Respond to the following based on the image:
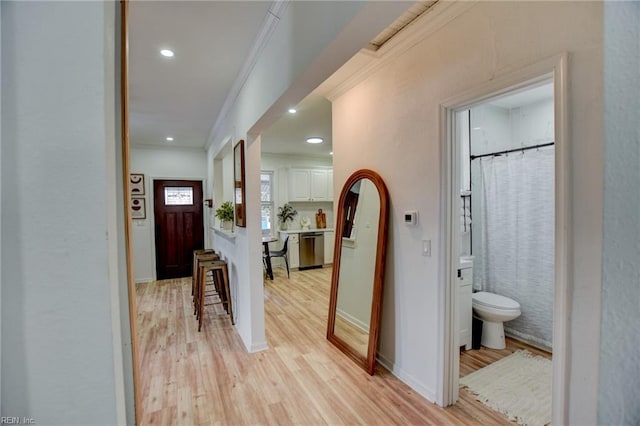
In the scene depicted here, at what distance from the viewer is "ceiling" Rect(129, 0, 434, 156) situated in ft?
5.95

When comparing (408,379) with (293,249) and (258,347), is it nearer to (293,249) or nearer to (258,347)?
(258,347)

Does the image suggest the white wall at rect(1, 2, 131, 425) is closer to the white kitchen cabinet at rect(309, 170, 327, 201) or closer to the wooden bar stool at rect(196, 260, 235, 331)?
the wooden bar stool at rect(196, 260, 235, 331)

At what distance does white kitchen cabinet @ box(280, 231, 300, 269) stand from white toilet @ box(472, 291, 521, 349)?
13.1 feet

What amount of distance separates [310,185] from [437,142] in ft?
16.4

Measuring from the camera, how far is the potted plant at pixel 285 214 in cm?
657

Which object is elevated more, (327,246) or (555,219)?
(555,219)

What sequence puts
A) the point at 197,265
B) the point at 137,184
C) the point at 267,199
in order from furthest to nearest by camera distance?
1. the point at 267,199
2. the point at 137,184
3. the point at 197,265

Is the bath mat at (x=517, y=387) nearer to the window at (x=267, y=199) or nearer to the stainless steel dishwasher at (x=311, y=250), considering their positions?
the stainless steel dishwasher at (x=311, y=250)

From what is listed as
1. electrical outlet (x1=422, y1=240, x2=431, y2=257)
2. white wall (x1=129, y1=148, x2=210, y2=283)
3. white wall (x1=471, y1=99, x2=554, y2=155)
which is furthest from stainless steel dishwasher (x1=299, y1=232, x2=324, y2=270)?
electrical outlet (x1=422, y1=240, x2=431, y2=257)

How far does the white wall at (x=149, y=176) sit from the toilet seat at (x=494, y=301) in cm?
521

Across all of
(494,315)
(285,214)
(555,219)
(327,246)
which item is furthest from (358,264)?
(285,214)

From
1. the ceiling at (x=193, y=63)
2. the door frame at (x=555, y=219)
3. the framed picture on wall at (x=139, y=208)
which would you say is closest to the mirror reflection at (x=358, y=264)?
the door frame at (x=555, y=219)

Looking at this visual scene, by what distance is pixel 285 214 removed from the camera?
21.6 ft

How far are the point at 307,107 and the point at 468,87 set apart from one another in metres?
2.09
